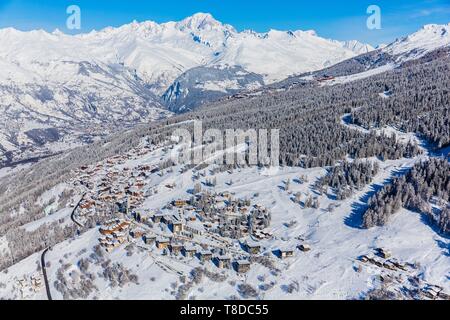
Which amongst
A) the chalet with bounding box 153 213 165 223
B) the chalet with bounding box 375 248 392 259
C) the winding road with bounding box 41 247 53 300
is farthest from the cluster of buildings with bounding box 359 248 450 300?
the winding road with bounding box 41 247 53 300

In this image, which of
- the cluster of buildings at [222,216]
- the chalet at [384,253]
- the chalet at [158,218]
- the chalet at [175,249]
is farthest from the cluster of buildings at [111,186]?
the chalet at [384,253]

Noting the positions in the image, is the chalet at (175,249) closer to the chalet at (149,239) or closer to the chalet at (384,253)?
the chalet at (149,239)

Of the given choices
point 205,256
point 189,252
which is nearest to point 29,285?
point 189,252

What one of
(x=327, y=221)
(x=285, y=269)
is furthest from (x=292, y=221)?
(x=285, y=269)

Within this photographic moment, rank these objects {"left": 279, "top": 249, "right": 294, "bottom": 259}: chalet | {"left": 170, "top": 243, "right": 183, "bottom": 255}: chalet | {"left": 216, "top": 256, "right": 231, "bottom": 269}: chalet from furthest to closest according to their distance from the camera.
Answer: {"left": 170, "top": 243, "right": 183, "bottom": 255}: chalet → {"left": 279, "top": 249, "right": 294, "bottom": 259}: chalet → {"left": 216, "top": 256, "right": 231, "bottom": 269}: chalet

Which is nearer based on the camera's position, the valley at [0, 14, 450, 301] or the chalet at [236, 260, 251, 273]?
the valley at [0, 14, 450, 301]

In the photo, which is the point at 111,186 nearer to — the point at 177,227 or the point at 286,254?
the point at 177,227

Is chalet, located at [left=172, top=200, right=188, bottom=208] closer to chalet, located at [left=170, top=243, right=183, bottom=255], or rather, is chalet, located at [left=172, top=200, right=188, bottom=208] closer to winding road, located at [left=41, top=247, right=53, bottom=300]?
chalet, located at [left=170, top=243, right=183, bottom=255]

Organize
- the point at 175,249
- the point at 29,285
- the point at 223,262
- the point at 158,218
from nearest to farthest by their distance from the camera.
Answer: the point at 29,285, the point at 223,262, the point at 175,249, the point at 158,218

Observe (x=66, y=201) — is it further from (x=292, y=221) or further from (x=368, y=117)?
(x=368, y=117)

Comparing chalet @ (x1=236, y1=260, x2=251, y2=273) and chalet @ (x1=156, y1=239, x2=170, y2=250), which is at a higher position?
chalet @ (x1=156, y1=239, x2=170, y2=250)

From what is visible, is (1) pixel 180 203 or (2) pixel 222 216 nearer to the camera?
(2) pixel 222 216
